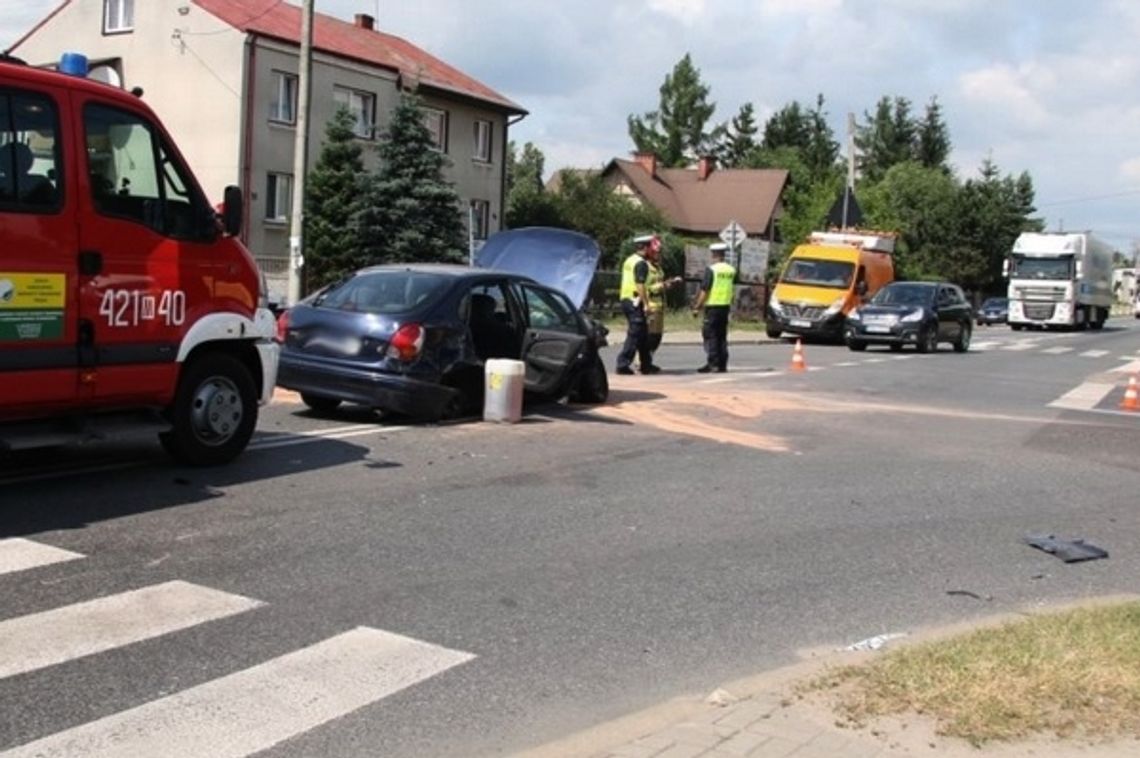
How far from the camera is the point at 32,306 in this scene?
7043mm

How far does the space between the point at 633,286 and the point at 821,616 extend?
1074 centimetres

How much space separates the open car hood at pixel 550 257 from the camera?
15.6 meters

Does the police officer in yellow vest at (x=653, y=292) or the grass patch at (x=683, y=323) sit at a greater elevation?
the police officer in yellow vest at (x=653, y=292)

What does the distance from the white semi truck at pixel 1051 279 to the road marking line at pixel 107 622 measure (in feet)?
150

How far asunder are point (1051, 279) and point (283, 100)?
96.8 ft

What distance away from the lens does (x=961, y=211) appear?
74.2 meters

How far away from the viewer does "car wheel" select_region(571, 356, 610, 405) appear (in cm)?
1326

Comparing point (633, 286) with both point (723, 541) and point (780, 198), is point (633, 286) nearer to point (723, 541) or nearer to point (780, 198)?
point (723, 541)

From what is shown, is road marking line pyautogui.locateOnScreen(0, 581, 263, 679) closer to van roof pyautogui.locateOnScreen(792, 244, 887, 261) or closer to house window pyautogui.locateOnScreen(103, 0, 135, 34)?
van roof pyautogui.locateOnScreen(792, 244, 887, 261)

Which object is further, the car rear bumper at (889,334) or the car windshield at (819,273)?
the car windshield at (819,273)

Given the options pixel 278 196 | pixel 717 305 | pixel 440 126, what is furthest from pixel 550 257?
pixel 440 126

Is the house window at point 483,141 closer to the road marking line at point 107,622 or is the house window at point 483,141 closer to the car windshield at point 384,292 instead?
the car windshield at point 384,292

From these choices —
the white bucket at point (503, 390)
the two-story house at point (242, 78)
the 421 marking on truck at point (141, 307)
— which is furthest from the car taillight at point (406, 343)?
the two-story house at point (242, 78)

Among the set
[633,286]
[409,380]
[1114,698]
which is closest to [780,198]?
[633,286]
